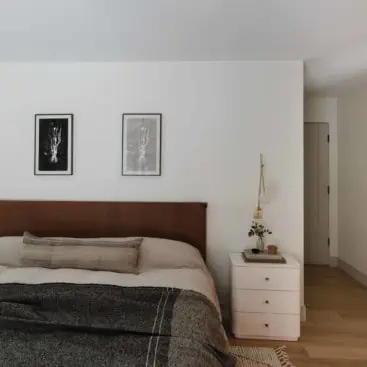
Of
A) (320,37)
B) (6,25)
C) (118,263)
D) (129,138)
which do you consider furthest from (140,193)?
(320,37)

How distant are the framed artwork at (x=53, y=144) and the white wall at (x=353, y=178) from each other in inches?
127

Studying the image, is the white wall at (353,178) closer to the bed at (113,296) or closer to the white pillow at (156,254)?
the bed at (113,296)

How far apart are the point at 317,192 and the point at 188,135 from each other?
250 cm

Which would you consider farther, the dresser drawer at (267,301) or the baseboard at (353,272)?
the baseboard at (353,272)

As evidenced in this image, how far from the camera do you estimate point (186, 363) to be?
1.29 meters

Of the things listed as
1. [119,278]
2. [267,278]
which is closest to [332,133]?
[267,278]

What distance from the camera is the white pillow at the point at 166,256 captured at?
2633mm

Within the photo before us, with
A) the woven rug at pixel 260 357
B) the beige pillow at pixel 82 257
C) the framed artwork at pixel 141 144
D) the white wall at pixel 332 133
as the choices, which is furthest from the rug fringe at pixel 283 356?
the white wall at pixel 332 133

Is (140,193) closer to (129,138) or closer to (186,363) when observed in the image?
(129,138)

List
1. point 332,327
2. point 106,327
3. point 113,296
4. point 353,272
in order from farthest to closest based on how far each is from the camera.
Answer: point 353,272 < point 332,327 < point 113,296 < point 106,327

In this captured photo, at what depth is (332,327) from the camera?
114 inches

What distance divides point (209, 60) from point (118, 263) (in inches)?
74.5

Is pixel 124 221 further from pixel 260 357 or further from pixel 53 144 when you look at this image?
pixel 260 357

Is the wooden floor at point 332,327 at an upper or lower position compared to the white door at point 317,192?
lower
